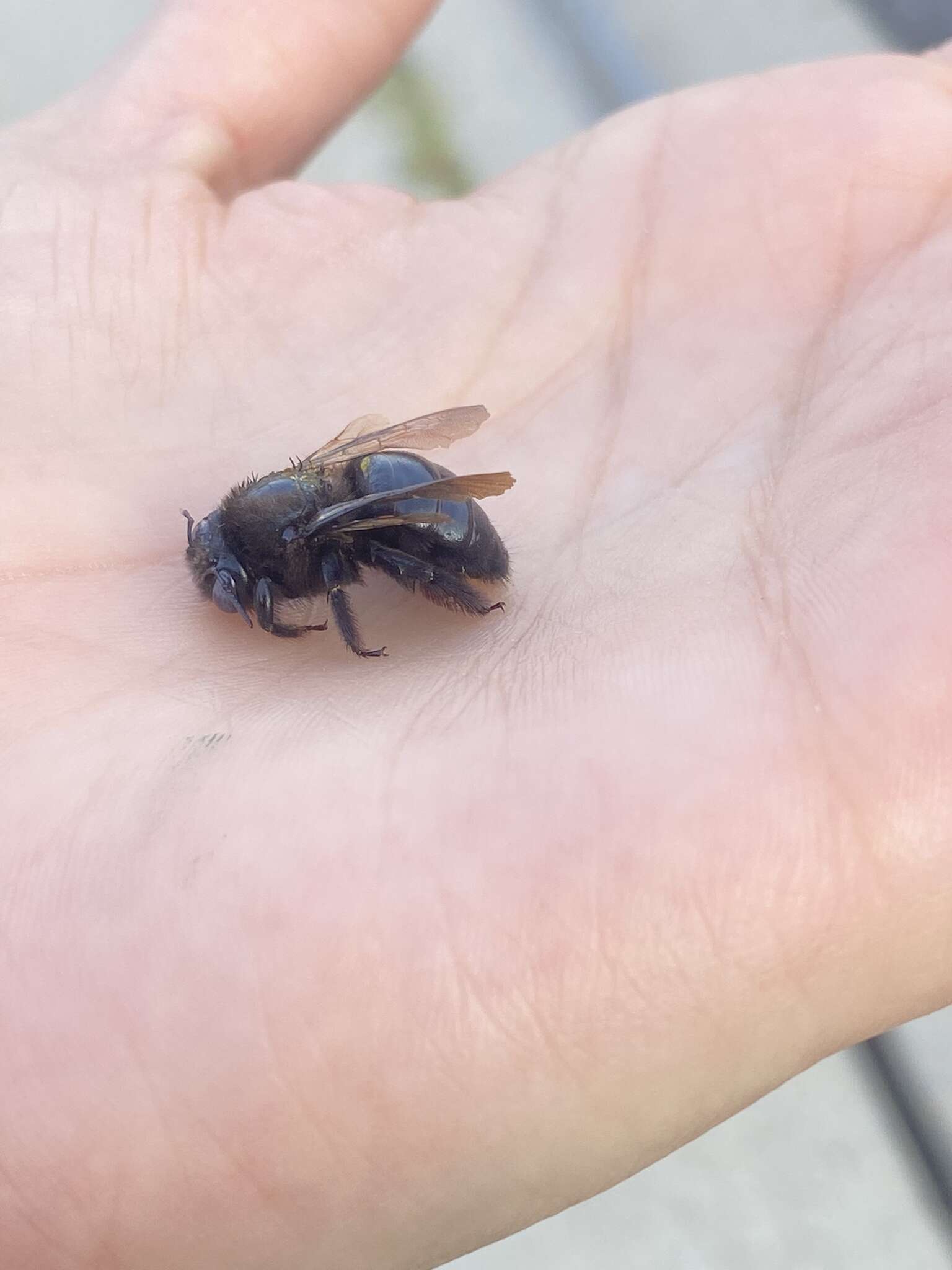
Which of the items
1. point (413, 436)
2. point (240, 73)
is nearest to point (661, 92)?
point (240, 73)

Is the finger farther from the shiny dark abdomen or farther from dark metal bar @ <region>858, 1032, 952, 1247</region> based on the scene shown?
dark metal bar @ <region>858, 1032, 952, 1247</region>

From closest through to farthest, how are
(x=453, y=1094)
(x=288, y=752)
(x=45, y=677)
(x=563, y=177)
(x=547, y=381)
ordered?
(x=453, y=1094) < (x=288, y=752) < (x=45, y=677) < (x=547, y=381) < (x=563, y=177)

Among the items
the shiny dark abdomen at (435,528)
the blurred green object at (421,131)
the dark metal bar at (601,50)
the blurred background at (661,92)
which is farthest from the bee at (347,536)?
the dark metal bar at (601,50)

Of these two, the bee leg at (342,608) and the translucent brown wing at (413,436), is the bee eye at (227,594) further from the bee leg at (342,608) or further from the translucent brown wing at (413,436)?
the translucent brown wing at (413,436)

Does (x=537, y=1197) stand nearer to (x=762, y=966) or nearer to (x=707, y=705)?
(x=762, y=966)

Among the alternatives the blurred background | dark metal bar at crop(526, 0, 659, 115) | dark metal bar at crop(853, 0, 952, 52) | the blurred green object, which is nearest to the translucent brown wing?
the blurred background

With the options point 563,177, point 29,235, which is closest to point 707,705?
point 563,177

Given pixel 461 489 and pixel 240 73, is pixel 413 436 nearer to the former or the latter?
pixel 461 489
